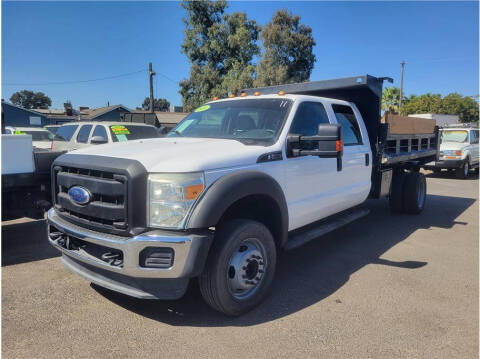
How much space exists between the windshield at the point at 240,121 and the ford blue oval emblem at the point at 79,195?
4.83ft

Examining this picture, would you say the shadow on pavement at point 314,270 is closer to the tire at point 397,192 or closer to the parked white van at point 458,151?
the tire at point 397,192

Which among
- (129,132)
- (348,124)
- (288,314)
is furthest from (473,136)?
Answer: (288,314)

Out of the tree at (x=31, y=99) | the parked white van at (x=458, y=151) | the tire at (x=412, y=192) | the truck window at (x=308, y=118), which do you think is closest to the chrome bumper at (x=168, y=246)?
the truck window at (x=308, y=118)

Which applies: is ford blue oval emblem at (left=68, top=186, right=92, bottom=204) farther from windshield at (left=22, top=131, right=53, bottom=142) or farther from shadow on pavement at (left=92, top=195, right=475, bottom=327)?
windshield at (left=22, top=131, right=53, bottom=142)

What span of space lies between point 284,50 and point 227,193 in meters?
24.3

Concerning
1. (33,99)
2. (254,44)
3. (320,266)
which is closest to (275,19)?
(254,44)

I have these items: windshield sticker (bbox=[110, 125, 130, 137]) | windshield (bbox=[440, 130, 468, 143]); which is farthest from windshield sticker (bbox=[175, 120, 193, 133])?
windshield (bbox=[440, 130, 468, 143])

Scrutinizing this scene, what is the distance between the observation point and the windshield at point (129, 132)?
893 cm

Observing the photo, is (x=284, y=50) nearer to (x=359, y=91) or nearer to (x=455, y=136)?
(x=455, y=136)

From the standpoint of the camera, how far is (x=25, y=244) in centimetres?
507

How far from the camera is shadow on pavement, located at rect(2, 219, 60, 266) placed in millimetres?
4562

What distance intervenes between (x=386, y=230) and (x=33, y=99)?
105 m

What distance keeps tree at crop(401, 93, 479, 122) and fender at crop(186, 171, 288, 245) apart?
152 feet

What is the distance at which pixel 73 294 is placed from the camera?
140 inches
